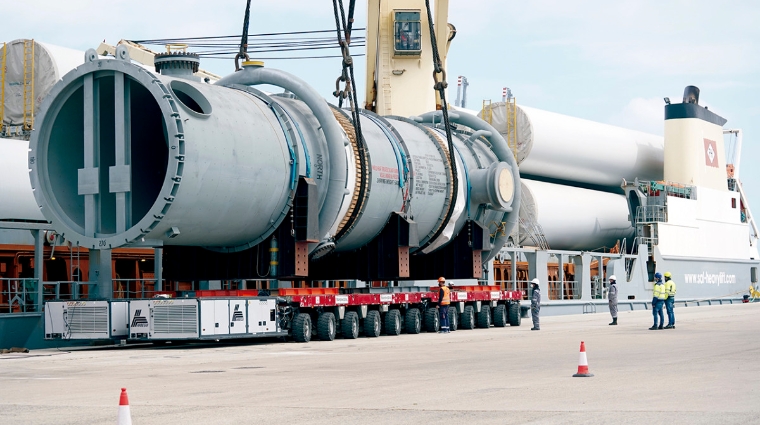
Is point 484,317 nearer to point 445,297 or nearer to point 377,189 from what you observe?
point 445,297

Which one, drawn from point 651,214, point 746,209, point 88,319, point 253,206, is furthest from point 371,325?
point 746,209

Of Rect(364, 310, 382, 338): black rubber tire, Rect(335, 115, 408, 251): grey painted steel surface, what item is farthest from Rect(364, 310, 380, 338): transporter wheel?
Rect(335, 115, 408, 251): grey painted steel surface

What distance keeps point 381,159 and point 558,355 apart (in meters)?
8.60

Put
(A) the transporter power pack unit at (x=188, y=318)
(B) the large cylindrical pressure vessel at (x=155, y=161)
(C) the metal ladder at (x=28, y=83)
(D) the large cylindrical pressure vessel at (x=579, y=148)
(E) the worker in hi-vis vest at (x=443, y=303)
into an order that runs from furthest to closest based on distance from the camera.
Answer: (D) the large cylindrical pressure vessel at (x=579, y=148) < (C) the metal ladder at (x=28, y=83) < (E) the worker in hi-vis vest at (x=443, y=303) < (A) the transporter power pack unit at (x=188, y=318) < (B) the large cylindrical pressure vessel at (x=155, y=161)

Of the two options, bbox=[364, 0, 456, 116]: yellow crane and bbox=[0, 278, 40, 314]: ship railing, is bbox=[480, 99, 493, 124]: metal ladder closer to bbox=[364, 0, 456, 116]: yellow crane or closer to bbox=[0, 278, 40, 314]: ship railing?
bbox=[364, 0, 456, 116]: yellow crane

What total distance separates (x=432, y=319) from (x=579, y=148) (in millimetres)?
20464

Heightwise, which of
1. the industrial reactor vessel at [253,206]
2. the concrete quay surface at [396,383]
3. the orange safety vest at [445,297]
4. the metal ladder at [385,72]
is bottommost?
the concrete quay surface at [396,383]

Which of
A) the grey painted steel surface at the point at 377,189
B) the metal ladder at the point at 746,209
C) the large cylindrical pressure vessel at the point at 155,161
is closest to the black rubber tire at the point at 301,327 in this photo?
the large cylindrical pressure vessel at the point at 155,161

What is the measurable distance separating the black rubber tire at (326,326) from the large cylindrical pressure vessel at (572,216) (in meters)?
18.8

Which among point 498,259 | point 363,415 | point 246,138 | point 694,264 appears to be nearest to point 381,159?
point 246,138

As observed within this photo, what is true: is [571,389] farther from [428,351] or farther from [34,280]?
[34,280]

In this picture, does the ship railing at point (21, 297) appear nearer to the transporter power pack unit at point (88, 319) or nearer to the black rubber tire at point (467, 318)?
the transporter power pack unit at point (88, 319)

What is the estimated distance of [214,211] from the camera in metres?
20.7

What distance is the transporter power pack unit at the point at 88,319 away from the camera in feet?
67.3
